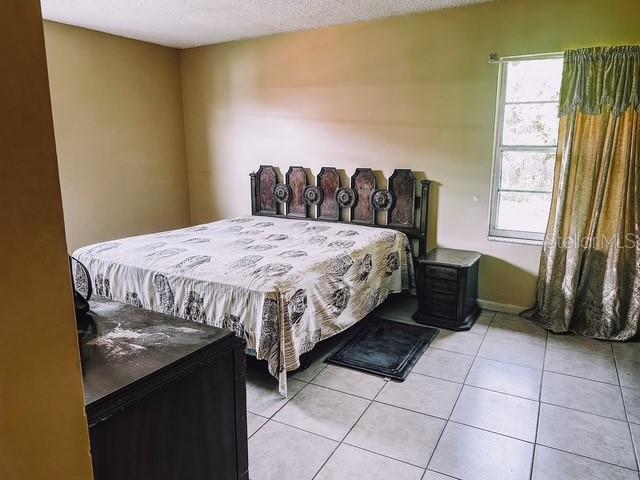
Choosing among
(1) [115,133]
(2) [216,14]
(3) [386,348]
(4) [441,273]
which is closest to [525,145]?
(4) [441,273]

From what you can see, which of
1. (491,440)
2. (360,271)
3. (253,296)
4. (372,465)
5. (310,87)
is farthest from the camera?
(310,87)

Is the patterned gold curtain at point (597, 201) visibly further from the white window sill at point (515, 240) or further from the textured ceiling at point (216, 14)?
the textured ceiling at point (216, 14)

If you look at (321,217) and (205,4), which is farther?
(321,217)

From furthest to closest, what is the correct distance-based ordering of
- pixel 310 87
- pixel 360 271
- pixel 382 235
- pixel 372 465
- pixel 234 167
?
pixel 234 167 < pixel 310 87 < pixel 382 235 < pixel 360 271 < pixel 372 465

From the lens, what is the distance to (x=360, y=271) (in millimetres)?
3180

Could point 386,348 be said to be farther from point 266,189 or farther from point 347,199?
point 266,189

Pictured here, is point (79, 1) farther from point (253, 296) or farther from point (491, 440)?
point (491, 440)

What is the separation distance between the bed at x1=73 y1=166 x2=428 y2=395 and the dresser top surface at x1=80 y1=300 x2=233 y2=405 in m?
Answer: 0.58

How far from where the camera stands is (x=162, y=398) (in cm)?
104

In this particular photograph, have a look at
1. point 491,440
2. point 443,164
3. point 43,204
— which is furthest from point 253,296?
point 443,164

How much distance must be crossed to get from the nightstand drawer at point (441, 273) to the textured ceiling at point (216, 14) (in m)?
2.01

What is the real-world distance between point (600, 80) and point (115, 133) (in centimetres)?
414

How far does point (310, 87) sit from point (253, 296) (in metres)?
2.55

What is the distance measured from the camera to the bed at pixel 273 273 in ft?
7.95
